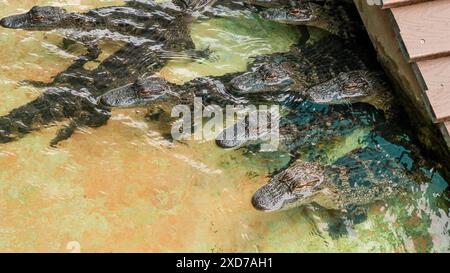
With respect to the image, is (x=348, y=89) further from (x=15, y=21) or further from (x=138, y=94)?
(x=15, y=21)

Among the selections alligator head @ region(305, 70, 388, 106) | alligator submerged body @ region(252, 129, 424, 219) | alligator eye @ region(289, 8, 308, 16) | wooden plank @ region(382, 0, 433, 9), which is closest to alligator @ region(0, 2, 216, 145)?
alligator eye @ region(289, 8, 308, 16)

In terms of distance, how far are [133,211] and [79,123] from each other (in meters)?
1.03

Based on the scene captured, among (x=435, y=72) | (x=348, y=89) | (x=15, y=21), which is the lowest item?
(x=15, y=21)

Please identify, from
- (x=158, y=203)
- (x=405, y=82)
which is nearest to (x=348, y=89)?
(x=405, y=82)

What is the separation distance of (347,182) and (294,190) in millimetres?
438

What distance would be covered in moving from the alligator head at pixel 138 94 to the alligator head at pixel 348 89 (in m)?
1.24

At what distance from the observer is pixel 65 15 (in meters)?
5.81

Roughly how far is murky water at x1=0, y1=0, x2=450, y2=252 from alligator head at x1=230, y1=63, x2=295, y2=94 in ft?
2.54

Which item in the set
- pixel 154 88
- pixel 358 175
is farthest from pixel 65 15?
pixel 358 175

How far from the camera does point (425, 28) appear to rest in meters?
4.18

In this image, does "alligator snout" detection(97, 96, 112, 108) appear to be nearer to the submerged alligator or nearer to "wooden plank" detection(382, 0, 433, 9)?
the submerged alligator

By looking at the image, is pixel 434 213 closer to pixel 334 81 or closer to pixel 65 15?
Answer: pixel 334 81

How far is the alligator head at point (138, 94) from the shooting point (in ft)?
16.0
